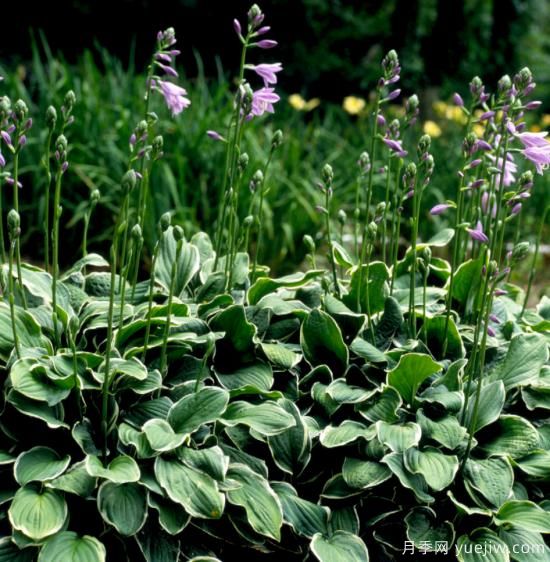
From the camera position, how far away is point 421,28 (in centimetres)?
988

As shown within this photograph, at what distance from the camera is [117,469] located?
78.7 inches

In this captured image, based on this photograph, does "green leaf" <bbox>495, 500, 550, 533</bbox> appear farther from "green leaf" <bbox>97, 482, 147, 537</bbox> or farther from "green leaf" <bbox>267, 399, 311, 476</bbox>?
"green leaf" <bbox>97, 482, 147, 537</bbox>

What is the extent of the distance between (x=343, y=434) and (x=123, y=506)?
0.61 m

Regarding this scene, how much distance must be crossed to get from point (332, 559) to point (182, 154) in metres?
3.54

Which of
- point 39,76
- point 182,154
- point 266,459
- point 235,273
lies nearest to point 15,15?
point 39,76

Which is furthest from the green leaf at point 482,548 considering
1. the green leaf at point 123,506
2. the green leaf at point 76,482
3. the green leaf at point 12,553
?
the green leaf at point 12,553

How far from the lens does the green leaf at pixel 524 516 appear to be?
7.13ft

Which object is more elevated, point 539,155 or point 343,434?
point 539,155

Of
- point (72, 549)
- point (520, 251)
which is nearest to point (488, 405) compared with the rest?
point (520, 251)

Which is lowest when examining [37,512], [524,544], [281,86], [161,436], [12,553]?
[281,86]

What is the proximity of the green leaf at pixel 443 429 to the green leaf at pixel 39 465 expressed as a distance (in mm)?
956

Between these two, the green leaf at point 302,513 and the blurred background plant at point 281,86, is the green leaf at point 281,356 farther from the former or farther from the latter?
the blurred background plant at point 281,86

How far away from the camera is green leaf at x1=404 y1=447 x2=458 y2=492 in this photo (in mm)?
2107

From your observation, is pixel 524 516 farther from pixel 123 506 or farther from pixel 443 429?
pixel 123 506
